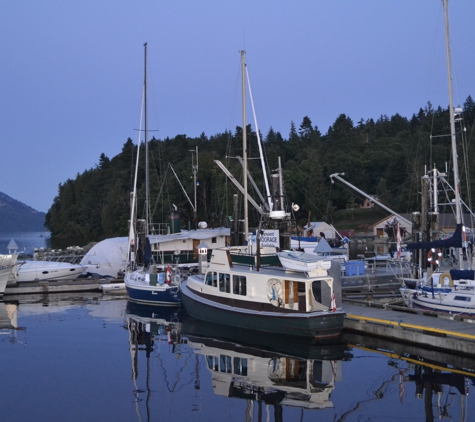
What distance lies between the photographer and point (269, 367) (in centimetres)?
1978

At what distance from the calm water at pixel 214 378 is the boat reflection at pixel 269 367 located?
33 mm

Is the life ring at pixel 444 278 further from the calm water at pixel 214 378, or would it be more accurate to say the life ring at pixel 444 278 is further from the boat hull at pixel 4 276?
the boat hull at pixel 4 276

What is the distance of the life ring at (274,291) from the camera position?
76.7ft

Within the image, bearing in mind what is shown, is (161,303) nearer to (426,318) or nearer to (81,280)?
(81,280)

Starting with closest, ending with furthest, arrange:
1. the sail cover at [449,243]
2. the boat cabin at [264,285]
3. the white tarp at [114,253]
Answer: the boat cabin at [264,285] → the sail cover at [449,243] → the white tarp at [114,253]

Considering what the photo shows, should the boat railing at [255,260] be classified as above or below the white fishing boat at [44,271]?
above

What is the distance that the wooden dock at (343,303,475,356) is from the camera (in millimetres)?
19969

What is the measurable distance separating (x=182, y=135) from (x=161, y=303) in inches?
4201

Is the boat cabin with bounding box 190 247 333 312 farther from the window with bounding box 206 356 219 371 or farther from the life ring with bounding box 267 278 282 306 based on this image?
the window with bounding box 206 356 219 371

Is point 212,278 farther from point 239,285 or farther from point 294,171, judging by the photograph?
point 294,171

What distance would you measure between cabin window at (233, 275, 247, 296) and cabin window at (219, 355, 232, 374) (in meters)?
3.87

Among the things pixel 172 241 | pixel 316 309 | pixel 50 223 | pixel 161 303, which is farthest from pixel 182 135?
pixel 316 309

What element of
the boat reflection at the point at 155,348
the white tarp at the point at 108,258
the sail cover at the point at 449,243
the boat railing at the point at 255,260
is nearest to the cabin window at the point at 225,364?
the boat reflection at the point at 155,348

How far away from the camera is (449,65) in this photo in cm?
2859
